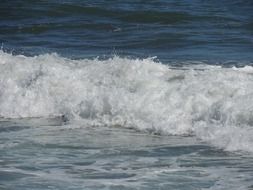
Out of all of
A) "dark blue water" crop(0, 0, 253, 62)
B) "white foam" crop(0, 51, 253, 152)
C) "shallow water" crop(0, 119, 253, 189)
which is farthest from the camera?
"dark blue water" crop(0, 0, 253, 62)

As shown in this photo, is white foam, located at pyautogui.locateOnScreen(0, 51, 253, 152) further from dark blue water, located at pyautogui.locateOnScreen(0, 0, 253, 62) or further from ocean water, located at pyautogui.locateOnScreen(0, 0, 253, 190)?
dark blue water, located at pyautogui.locateOnScreen(0, 0, 253, 62)

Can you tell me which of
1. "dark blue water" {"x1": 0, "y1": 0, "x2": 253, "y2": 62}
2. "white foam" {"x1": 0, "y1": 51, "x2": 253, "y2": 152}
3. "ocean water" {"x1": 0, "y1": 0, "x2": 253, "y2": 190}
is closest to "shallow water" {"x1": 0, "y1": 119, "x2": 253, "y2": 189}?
"ocean water" {"x1": 0, "y1": 0, "x2": 253, "y2": 190}

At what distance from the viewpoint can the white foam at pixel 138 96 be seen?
913cm

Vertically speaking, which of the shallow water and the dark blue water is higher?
the dark blue water

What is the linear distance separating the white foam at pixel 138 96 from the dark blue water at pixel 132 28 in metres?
2.88

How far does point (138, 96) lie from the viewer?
10.3 m

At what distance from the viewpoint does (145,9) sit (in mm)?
21969

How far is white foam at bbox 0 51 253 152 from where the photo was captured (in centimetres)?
913

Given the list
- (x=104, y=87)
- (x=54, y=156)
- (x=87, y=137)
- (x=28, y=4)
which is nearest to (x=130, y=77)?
(x=104, y=87)

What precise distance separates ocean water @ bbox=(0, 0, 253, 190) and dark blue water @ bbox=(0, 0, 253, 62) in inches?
3.0

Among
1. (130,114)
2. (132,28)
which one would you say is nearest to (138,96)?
(130,114)

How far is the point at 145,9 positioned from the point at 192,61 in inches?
335

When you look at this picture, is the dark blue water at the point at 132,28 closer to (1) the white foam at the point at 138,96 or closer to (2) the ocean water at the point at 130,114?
(2) the ocean water at the point at 130,114

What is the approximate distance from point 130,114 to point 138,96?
1.54ft
